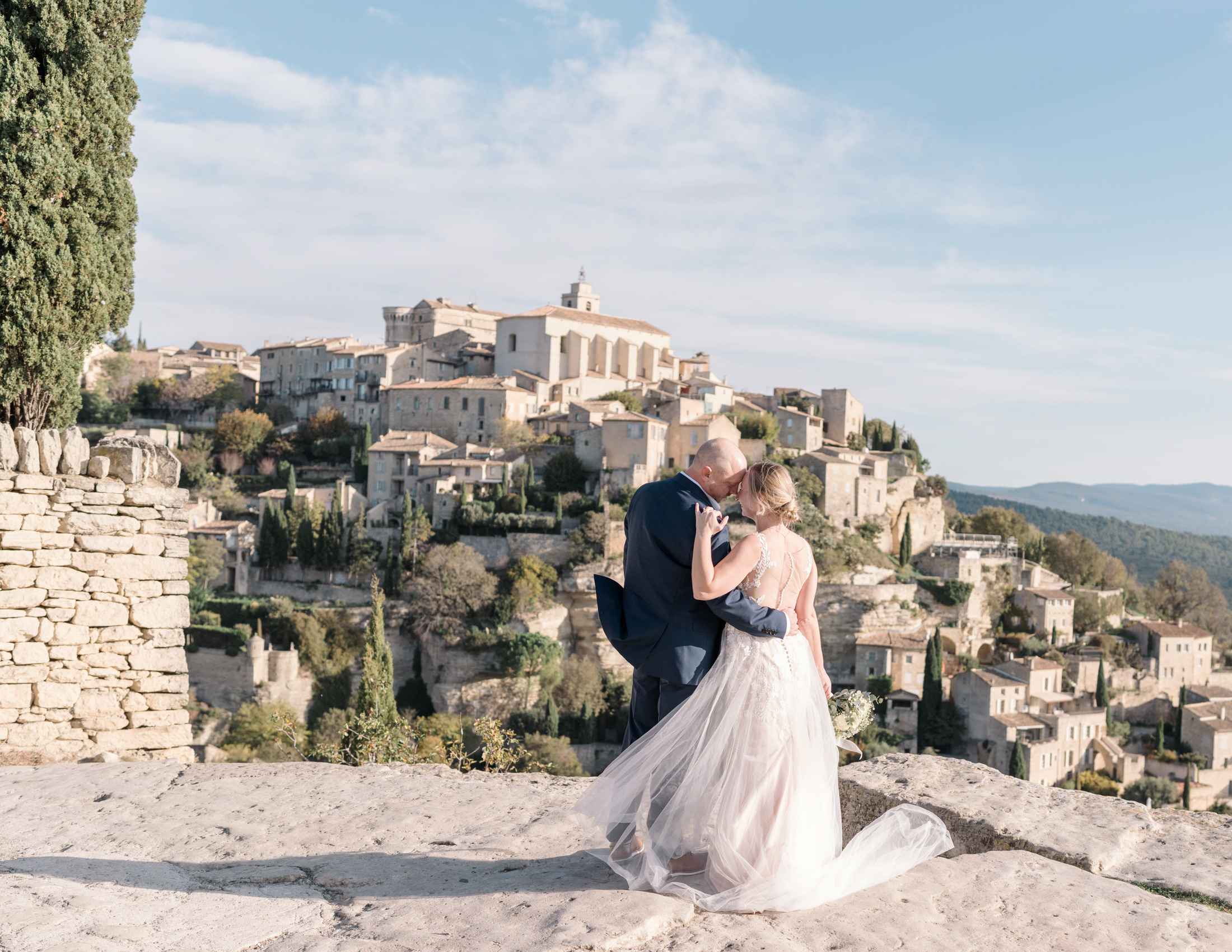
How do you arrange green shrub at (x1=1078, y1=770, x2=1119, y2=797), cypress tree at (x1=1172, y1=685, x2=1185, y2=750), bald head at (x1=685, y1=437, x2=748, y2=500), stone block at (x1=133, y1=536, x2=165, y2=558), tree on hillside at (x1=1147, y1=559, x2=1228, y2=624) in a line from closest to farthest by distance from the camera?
bald head at (x1=685, y1=437, x2=748, y2=500)
stone block at (x1=133, y1=536, x2=165, y2=558)
green shrub at (x1=1078, y1=770, x2=1119, y2=797)
cypress tree at (x1=1172, y1=685, x2=1185, y2=750)
tree on hillside at (x1=1147, y1=559, x2=1228, y2=624)

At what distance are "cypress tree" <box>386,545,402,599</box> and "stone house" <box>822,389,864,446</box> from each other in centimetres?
2636

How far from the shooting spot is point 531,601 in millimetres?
35781

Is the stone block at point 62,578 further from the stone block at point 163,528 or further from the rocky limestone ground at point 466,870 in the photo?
the rocky limestone ground at point 466,870

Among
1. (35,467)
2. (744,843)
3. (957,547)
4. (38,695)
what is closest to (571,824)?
(744,843)

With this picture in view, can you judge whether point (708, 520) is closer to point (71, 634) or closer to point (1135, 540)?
point (71, 634)

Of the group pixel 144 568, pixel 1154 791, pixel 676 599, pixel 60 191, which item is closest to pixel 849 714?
pixel 676 599

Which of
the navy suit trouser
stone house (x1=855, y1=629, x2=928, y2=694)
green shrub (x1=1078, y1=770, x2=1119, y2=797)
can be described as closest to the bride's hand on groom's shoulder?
the navy suit trouser

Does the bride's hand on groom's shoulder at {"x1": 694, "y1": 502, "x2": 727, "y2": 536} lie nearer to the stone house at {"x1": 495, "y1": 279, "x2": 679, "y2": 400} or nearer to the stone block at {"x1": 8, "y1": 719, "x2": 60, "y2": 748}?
the stone block at {"x1": 8, "y1": 719, "x2": 60, "y2": 748}

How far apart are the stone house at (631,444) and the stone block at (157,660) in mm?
35978

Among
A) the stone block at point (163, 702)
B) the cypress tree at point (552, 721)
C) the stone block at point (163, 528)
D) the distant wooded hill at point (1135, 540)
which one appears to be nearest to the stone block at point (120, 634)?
the stone block at point (163, 702)

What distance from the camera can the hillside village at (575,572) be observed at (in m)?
33.8

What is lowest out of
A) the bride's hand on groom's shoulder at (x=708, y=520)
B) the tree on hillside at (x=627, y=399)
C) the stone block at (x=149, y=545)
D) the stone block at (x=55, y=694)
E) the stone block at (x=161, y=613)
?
the stone block at (x=55, y=694)

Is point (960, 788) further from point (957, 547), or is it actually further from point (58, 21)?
point (957, 547)

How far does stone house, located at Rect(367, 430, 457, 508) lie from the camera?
1722 inches
